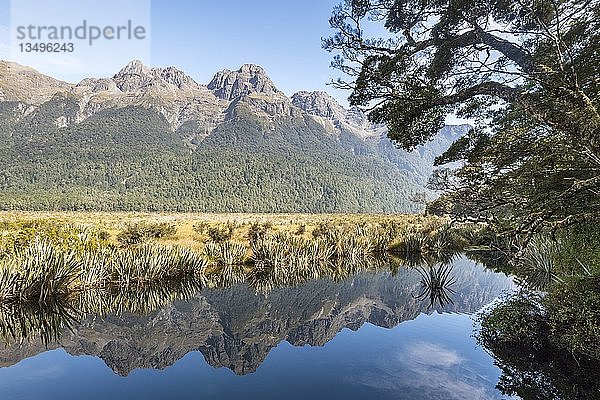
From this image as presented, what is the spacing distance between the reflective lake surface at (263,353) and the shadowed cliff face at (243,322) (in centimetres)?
3

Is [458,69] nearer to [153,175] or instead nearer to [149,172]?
[153,175]

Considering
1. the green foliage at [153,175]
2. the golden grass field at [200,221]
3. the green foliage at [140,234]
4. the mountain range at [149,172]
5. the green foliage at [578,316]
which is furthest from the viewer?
the mountain range at [149,172]

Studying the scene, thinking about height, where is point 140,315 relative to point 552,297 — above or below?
below

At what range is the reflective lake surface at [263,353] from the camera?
524 cm

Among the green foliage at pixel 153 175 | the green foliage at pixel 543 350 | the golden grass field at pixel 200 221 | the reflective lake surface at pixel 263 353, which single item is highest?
the green foliage at pixel 153 175

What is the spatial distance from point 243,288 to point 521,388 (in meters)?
7.46

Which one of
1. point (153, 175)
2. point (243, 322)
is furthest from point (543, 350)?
point (153, 175)

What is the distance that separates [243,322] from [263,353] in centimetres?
177

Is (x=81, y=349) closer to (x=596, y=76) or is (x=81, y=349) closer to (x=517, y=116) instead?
(x=517, y=116)

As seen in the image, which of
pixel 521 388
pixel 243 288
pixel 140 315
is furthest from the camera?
pixel 243 288

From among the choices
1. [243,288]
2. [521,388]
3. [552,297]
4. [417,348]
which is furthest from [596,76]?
[243,288]

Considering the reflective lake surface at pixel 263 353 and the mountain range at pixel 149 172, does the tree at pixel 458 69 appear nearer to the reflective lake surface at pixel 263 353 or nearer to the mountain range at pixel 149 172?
the reflective lake surface at pixel 263 353

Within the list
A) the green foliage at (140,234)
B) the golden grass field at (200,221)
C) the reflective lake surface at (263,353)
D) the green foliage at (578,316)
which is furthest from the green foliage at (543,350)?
the green foliage at (140,234)

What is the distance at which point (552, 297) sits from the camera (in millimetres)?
6258
